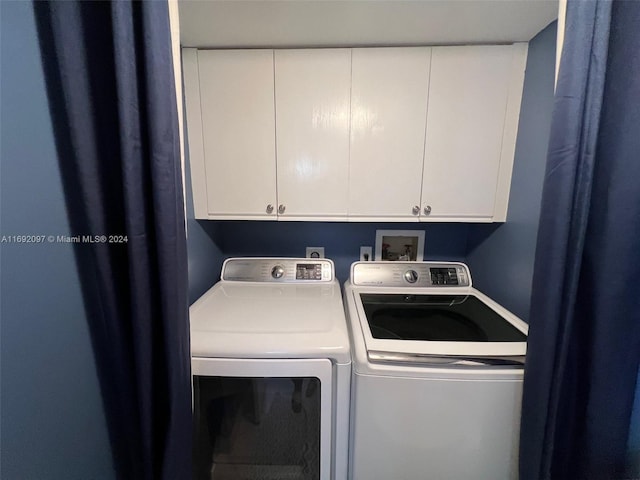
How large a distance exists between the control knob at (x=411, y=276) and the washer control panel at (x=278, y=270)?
1.40ft

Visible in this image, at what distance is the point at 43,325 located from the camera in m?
0.58

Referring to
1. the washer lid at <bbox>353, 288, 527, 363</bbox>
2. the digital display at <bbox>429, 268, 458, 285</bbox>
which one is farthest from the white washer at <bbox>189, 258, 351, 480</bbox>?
the digital display at <bbox>429, 268, 458, 285</bbox>

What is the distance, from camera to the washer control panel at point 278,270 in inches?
57.2

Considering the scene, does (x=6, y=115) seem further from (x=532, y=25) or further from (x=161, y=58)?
(x=532, y=25)

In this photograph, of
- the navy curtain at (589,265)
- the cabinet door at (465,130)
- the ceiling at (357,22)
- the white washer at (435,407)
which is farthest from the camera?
the cabinet door at (465,130)

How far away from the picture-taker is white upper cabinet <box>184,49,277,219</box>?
1.18 metres

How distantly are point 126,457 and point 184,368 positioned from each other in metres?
0.33

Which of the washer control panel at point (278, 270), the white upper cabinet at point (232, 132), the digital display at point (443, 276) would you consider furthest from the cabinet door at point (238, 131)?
the digital display at point (443, 276)

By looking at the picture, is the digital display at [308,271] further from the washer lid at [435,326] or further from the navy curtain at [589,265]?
the navy curtain at [589,265]

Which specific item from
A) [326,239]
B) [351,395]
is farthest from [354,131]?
[351,395]

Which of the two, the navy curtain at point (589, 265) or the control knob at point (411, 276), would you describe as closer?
the navy curtain at point (589, 265)

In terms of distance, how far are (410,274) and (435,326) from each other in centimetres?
40

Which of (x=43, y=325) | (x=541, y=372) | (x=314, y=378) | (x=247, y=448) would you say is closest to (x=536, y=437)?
(x=541, y=372)

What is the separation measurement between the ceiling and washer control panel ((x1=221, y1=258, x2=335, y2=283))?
A: 110 centimetres
